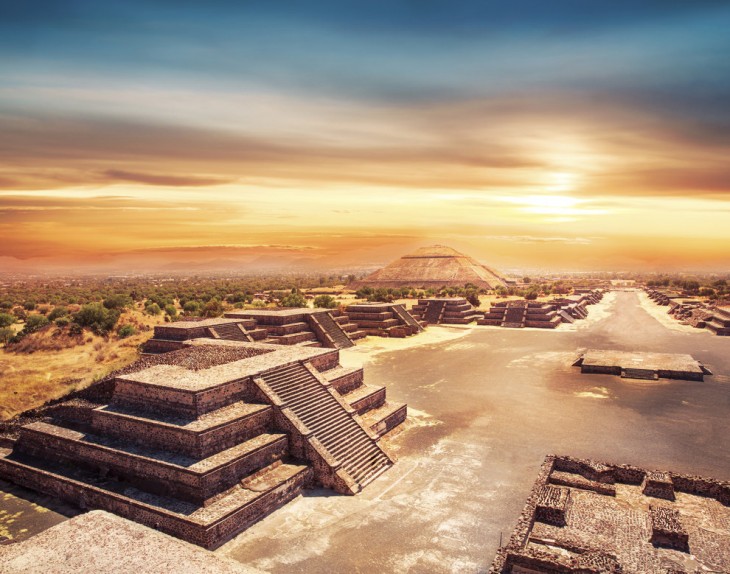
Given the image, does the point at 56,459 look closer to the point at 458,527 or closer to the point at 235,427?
the point at 235,427

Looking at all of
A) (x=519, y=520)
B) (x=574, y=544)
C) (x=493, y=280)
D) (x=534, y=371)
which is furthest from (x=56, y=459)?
(x=493, y=280)

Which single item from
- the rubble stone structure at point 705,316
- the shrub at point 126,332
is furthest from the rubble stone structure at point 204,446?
the rubble stone structure at point 705,316

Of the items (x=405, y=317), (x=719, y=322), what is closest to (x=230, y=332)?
(x=405, y=317)

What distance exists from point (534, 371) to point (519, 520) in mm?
16292

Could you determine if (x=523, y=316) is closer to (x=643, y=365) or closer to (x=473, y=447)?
(x=643, y=365)

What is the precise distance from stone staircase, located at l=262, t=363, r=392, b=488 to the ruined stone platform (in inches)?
609

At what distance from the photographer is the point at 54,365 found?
2492 cm

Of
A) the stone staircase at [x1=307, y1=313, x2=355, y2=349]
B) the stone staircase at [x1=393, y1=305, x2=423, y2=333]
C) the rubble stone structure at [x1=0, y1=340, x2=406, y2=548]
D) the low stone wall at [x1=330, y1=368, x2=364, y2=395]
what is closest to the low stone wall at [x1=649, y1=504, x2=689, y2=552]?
the rubble stone structure at [x1=0, y1=340, x2=406, y2=548]

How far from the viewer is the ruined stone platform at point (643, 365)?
78.3 feet

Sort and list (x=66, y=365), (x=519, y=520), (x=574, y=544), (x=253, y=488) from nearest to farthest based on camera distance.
→ 1. (x=574, y=544)
2. (x=519, y=520)
3. (x=253, y=488)
4. (x=66, y=365)

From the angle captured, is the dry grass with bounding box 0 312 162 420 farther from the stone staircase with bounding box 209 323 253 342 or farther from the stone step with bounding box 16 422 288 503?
the stone step with bounding box 16 422 288 503

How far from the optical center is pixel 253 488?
11.6m

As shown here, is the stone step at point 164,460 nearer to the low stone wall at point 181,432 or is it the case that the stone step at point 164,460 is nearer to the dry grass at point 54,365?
the low stone wall at point 181,432

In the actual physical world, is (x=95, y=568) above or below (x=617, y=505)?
above
